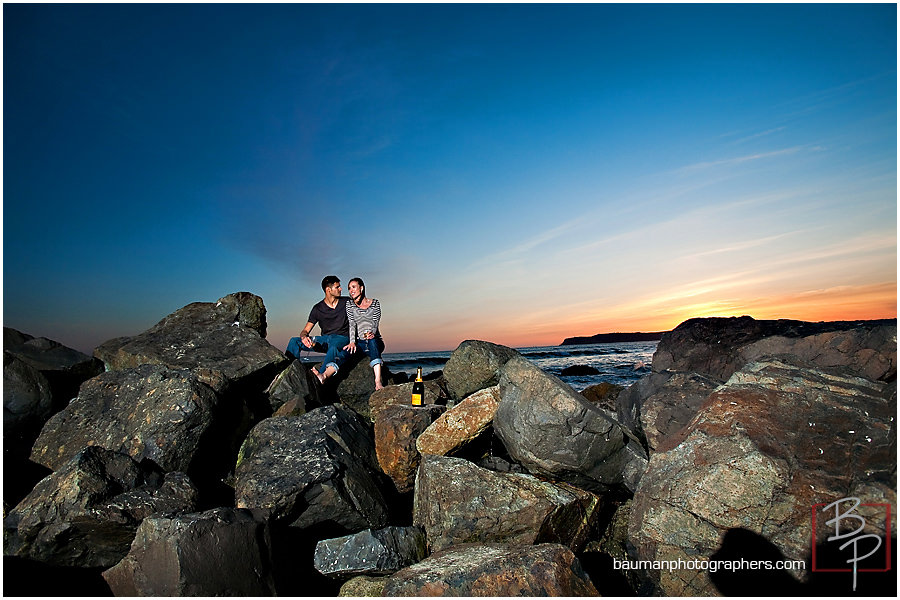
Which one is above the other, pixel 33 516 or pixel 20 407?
pixel 20 407

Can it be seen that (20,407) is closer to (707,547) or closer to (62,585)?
(62,585)

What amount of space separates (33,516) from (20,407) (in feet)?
9.97

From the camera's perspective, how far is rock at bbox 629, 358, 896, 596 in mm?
3951

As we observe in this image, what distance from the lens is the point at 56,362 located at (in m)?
8.60

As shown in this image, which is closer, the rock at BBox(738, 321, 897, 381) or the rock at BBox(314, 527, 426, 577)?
the rock at BBox(314, 527, 426, 577)

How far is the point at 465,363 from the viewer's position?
27.4ft

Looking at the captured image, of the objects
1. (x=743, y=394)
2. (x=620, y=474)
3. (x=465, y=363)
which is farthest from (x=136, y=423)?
(x=743, y=394)

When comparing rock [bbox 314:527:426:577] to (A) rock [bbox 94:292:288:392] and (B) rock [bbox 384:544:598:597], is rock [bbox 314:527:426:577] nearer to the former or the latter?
(B) rock [bbox 384:544:598:597]

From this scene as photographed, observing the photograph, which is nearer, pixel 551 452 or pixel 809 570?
pixel 809 570

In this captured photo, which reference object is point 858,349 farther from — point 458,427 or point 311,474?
point 311,474

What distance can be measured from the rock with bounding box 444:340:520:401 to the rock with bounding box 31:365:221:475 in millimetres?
3799

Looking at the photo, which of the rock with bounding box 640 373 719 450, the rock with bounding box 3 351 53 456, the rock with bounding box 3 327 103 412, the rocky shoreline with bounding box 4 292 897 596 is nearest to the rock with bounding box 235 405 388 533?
the rocky shoreline with bounding box 4 292 897 596
